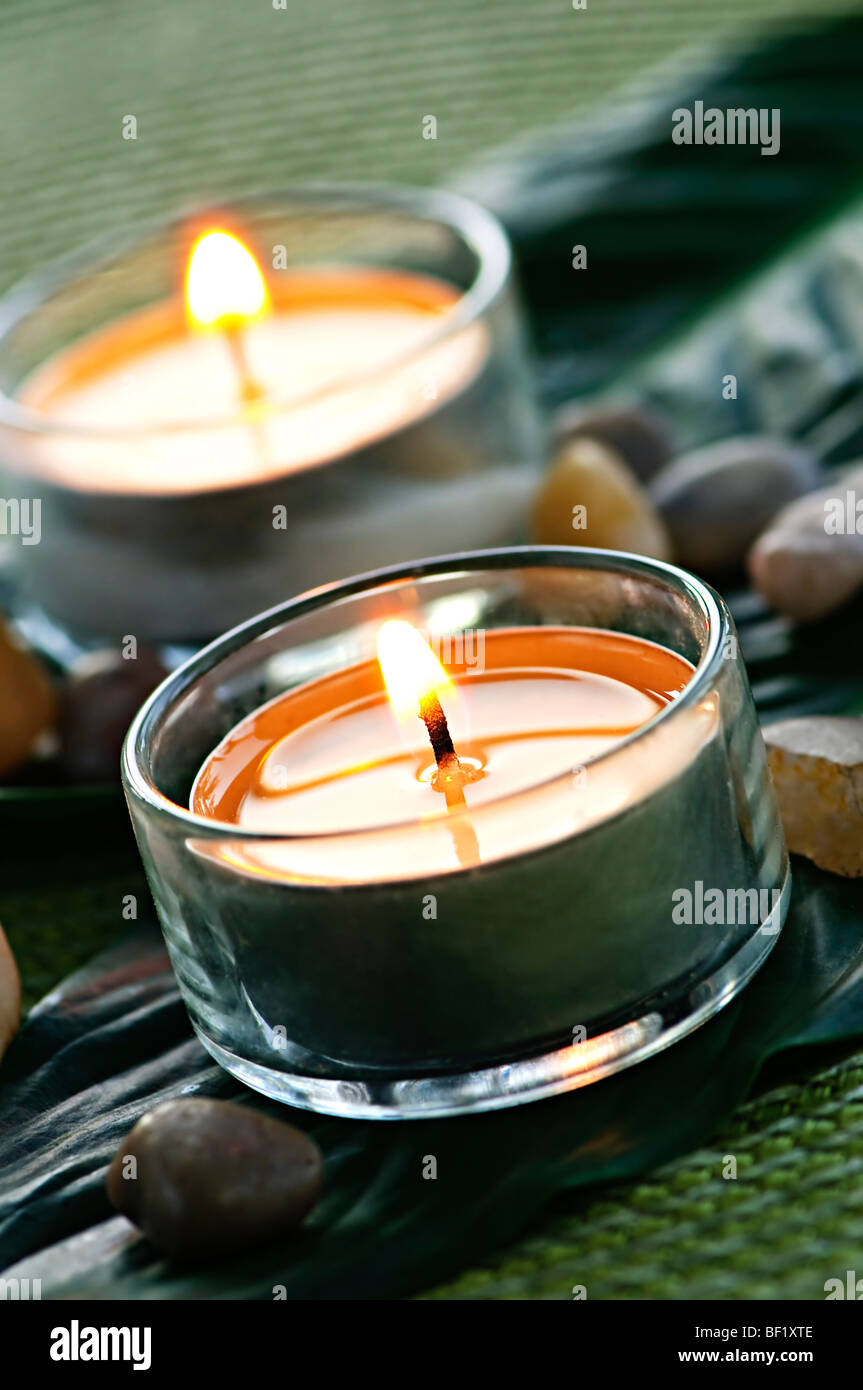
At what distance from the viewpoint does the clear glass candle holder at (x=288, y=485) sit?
0.86 metres

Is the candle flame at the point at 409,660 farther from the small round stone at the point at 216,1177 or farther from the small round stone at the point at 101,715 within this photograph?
the small round stone at the point at 101,715

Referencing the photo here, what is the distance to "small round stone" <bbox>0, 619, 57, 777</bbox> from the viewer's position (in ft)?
2.67

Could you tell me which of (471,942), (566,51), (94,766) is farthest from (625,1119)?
(566,51)

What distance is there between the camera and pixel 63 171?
4.91ft

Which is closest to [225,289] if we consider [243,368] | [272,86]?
Answer: [243,368]

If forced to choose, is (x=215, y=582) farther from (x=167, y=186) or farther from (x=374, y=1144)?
(x=167, y=186)

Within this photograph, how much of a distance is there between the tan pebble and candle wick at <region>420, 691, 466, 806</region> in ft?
0.42

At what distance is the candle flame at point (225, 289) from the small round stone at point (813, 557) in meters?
0.30

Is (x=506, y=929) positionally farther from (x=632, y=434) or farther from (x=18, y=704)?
(x=632, y=434)

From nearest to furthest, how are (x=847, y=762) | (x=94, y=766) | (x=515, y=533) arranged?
(x=847, y=762)
(x=94, y=766)
(x=515, y=533)

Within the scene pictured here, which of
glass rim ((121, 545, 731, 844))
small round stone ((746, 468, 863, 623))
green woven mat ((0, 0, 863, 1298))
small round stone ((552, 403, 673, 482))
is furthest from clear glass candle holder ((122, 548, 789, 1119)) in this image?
green woven mat ((0, 0, 863, 1298))

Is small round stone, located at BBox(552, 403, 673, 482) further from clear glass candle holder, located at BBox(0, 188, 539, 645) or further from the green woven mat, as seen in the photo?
the green woven mat

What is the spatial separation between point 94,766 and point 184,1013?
0.63 feet

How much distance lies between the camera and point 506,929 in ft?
1.69
